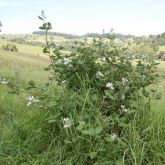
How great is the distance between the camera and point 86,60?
5242mm

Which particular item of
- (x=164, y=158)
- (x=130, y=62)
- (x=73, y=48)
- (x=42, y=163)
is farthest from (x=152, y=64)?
(x=42, y=163)

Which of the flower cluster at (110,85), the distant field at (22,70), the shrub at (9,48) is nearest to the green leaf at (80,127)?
the flower cluster at (110,85)

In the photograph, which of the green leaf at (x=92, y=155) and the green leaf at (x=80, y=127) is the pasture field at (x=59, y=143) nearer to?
the green leaf at (x=92, y=155)

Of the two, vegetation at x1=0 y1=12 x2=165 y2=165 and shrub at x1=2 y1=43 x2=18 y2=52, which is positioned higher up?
vegetation at x1=0 y1=12 x2=165 y2=165

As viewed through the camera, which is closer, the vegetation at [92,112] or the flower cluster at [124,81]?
the vegetation at [92,112]

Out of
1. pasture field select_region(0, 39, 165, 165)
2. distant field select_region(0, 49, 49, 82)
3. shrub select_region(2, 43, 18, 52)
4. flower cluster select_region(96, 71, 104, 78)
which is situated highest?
flower cluster select_region(96, 71, 104, 78)

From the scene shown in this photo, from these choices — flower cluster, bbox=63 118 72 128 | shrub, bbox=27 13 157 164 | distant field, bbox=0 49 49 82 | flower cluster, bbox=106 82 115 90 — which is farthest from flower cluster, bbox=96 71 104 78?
distant field, bbox=0 49 49 82

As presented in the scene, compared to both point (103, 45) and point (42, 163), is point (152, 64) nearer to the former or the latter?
point (103, 45)

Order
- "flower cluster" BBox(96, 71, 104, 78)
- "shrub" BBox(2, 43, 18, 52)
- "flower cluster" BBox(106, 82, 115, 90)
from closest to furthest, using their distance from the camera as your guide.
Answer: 1. "flower cluster" BBox(106, 82, 115, 90)
2. "flower cluster" BBox(96, 71, 104, 78)
3. "shrub" BBox(2, 43, 18, 52)

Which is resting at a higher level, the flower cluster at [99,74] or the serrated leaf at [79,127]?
the flower cluster at [99,74]

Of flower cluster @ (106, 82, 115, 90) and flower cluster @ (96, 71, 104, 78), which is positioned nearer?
flower cluster @ (106, 82, 115, 90)

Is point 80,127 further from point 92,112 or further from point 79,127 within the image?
point 92,112

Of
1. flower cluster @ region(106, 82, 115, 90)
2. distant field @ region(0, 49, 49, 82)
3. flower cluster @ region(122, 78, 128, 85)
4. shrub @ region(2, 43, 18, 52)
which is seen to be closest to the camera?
flower cluster @ region(106, 82, 115, 90)

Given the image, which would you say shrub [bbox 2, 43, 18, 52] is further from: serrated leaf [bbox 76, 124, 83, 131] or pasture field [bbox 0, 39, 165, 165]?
serrated leaf [bbox 76, 124, 83, 131]
